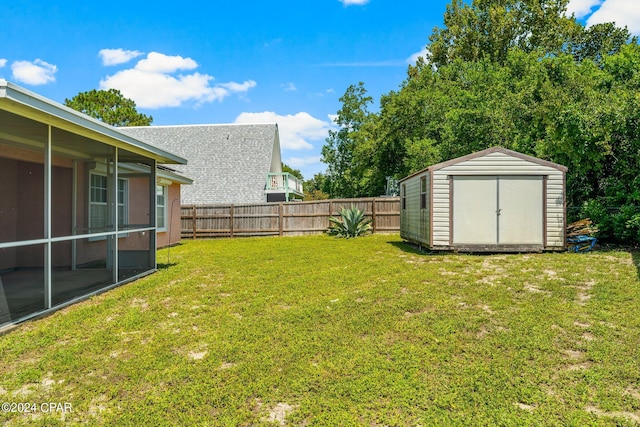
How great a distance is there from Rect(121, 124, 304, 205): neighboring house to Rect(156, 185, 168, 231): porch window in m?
7.36

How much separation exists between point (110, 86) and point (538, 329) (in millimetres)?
36464

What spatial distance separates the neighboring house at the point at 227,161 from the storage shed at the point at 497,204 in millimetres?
12036

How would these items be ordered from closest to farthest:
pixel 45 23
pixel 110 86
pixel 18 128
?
pixel 18 128 → pixel 45 23 → pixel 110 86

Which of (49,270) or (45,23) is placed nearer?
(49,270)

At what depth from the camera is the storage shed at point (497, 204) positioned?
29.9ft

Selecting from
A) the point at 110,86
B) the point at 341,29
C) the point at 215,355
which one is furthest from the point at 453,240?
the point at 110,86

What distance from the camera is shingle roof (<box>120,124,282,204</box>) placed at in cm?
2058

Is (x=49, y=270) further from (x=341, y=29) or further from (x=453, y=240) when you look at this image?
(x=341, y=29)

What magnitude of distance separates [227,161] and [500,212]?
15688mm

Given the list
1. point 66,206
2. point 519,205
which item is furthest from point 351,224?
point 66,206

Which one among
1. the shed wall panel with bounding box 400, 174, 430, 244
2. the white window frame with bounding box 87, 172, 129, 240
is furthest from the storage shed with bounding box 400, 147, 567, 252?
the white window frame with bounding box 87, 172, 129, 240

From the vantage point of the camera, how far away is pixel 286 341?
3961mm

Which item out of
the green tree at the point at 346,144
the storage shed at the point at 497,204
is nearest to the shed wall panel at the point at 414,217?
the storage shed at the point at 497,204

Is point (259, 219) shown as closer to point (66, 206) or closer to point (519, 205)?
point (519, 205)
